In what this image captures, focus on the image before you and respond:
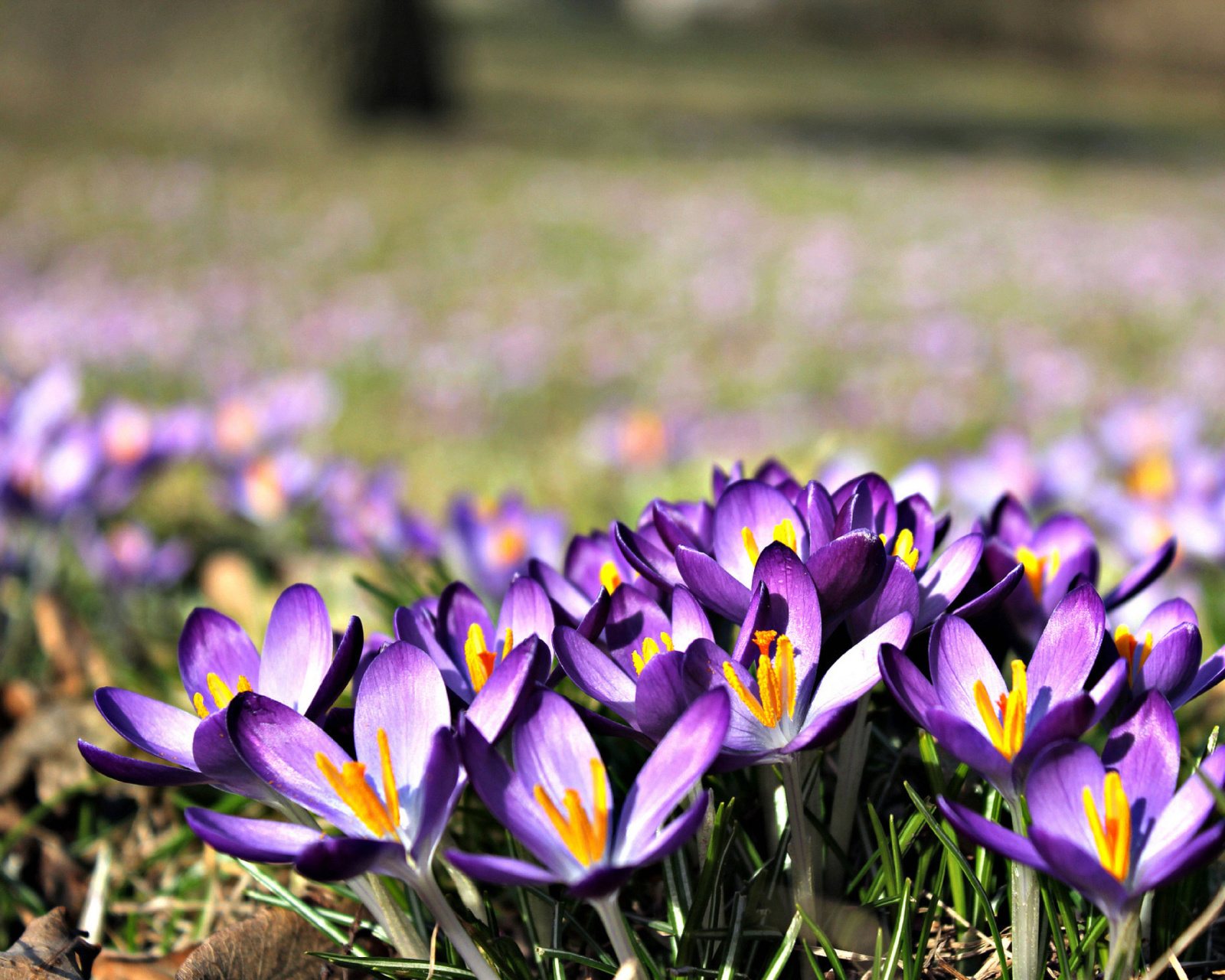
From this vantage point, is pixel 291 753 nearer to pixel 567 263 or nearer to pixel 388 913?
pixel 388 913

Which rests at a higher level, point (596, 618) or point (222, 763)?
point (596, 618)

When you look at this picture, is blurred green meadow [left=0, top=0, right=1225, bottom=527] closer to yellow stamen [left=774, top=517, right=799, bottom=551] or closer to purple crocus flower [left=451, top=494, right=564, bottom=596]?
purple crocus flower [left=451, top=494, right=564, bottom=596]

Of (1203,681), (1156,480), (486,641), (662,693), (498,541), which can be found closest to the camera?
(662,693)

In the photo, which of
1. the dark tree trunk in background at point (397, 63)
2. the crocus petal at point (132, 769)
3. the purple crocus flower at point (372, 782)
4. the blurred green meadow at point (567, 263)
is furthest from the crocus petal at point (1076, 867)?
the dark tree trunk in background at point (397, 63)

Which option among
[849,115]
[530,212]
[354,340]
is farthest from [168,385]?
[849,115]

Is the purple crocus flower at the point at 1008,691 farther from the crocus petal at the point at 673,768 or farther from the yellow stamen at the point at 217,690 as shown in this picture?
the yellow stamen at the point at 217,690

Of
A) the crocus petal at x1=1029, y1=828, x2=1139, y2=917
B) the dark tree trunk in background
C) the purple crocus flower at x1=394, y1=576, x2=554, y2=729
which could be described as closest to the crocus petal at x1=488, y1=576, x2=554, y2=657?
the purple crocus flower at x1=394, y1=576, x2=554, y2=729

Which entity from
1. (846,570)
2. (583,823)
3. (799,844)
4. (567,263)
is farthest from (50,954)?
(567,263)
